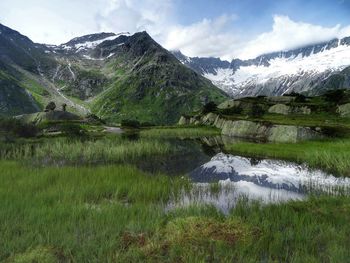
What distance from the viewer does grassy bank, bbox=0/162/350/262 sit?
11938 mm

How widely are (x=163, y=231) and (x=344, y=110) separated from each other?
348 ft

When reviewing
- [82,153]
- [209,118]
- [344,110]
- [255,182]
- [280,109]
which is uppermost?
[280,109]

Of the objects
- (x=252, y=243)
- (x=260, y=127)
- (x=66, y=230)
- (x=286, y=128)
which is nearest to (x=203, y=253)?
(x=252, y=243)

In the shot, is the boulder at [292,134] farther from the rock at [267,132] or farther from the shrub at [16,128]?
the shrub at [16,128]

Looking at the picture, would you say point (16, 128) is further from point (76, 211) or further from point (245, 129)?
point (76, 211)

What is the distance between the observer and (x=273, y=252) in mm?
12664

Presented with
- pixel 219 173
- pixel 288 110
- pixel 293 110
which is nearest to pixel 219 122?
pixel 288 110

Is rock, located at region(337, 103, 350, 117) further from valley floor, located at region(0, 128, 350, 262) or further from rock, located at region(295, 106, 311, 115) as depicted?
valley floor, located at region(0, 128, 350, 262)

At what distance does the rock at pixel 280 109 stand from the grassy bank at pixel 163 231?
106 m

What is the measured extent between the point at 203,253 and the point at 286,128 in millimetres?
59203

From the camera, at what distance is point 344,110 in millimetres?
105625

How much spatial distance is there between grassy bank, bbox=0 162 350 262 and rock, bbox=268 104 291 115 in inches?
4160

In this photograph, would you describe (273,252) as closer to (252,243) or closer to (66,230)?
(252,243)

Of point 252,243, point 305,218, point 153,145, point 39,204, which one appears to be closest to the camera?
point 252,243
